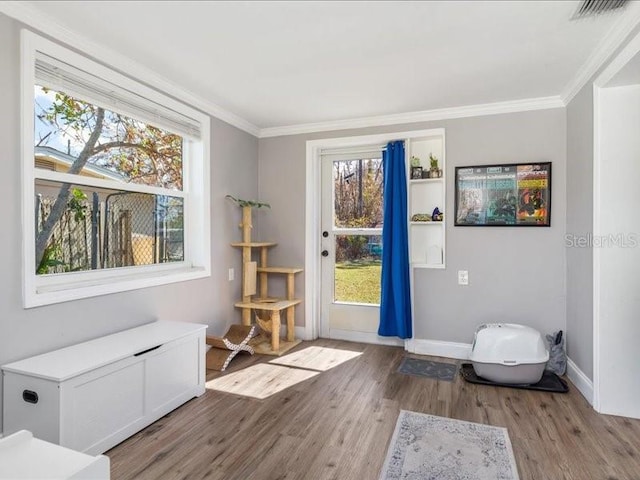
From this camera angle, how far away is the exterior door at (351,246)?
3.98m

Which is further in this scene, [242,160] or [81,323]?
[242,160]

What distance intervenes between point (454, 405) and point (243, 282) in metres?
2.21

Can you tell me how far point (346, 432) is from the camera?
2232mm

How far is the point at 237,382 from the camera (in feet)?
9.64

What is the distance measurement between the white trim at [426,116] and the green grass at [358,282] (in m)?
1.44

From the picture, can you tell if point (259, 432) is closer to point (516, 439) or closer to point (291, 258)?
point (516, 439)

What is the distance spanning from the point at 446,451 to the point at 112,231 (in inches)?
101

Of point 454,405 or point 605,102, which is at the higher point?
point 605,102

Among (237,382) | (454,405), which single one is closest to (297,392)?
(237,382)

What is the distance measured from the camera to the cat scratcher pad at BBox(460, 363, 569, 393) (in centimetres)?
280

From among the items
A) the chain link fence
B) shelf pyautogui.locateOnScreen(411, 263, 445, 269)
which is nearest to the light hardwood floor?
shelf pyautogui.locateOnScreen(411, 263, 445, 269)

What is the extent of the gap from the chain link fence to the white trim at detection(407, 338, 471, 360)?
7.70 feet

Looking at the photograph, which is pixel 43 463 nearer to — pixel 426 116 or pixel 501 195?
pixel 501 195

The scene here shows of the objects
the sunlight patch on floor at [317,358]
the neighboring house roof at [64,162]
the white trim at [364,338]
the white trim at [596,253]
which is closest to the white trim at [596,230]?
the white trim at [596,253]
